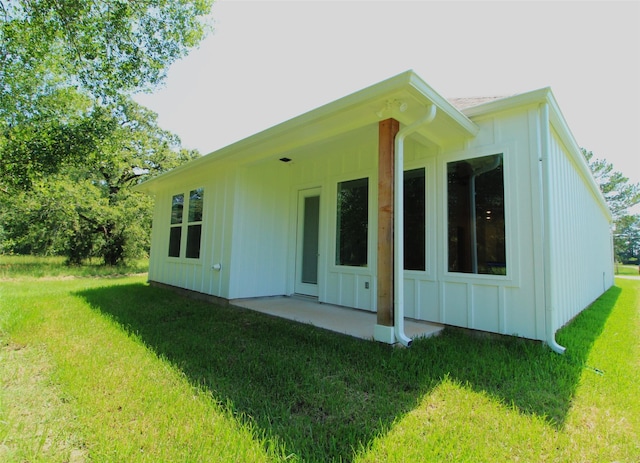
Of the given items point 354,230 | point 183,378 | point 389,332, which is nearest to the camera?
point 183,378

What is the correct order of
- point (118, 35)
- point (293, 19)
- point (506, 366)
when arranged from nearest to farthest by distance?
point (506, 366) < point (293, 19) < point (118, 35)

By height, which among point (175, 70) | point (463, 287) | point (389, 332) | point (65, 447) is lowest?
point (65, 447)

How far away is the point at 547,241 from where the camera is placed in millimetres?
3244

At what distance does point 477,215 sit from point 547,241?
769 mm

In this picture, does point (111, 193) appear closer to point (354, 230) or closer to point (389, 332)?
point (354, 230)

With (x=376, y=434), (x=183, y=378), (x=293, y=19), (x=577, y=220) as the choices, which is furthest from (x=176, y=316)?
(x=577, y=220)

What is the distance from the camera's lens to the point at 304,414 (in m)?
2.04

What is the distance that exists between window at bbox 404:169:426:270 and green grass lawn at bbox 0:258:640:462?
3.26 ft

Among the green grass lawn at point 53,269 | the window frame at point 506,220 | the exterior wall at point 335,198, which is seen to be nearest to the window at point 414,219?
the window frame at point 506,220

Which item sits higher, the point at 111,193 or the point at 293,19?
the point at 293,19

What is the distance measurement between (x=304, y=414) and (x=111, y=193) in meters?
16.0

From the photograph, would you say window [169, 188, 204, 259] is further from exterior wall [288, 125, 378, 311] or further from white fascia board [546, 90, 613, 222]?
white fascia board [546, 90, 613, 222]

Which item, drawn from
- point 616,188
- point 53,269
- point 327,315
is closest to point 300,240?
point 327,315

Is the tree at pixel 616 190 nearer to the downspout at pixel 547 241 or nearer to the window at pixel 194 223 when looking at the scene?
the downspout at pixel 547 241
